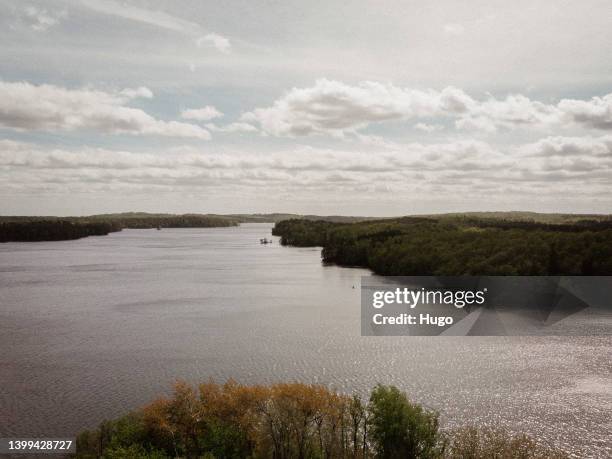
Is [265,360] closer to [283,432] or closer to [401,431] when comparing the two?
[283,432]

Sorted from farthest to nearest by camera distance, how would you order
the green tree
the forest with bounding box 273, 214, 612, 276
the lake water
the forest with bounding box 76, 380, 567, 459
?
the forest with bounding box 273, 214, 612, 276, the lake water, the green tree, the forest with bounding box 76, 380, 567, 459

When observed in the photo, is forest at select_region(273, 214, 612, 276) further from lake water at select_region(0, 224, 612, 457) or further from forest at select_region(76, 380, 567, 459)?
forest at select_region(76, 380, 567, 459)

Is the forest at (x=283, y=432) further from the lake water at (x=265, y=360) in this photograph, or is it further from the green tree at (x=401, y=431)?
the lake water at (x=265, y=360)

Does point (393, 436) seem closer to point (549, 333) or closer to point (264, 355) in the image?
point (264, 355)

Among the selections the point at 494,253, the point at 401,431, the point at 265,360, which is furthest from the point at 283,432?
the point at 494,253

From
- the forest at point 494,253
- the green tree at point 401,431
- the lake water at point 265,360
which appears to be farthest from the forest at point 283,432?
the forest at point 494,253

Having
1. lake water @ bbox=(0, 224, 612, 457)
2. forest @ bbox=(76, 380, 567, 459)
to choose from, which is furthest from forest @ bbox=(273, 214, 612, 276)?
forest @ bbox=(76, 380, 567, 459)
